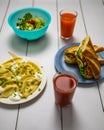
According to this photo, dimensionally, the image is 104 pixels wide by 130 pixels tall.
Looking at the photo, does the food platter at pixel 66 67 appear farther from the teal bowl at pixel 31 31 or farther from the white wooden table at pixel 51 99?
the teal bowl at pixel 31 31

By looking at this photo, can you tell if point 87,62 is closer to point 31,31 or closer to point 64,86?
point 64,86

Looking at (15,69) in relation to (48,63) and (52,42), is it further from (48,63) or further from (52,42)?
(52,42)

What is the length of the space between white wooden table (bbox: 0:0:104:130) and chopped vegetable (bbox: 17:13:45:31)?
0.08 metres

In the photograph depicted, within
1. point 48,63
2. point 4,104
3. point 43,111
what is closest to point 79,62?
point 48,63

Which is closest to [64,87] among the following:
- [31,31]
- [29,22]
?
[31,31]

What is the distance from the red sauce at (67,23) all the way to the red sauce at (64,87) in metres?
0.45

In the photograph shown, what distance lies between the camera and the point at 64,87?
32.2 inches

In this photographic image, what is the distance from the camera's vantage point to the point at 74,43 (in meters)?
1.15

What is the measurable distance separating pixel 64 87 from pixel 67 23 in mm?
499

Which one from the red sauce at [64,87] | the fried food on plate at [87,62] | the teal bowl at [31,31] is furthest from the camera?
the teal bowl at [31,31]

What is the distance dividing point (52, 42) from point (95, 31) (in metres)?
0.30

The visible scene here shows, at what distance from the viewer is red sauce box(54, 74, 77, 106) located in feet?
2.66

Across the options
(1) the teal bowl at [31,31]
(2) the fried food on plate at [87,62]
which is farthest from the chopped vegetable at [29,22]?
(2) the fried food on plate at [87,62]

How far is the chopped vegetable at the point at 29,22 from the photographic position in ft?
3.90
